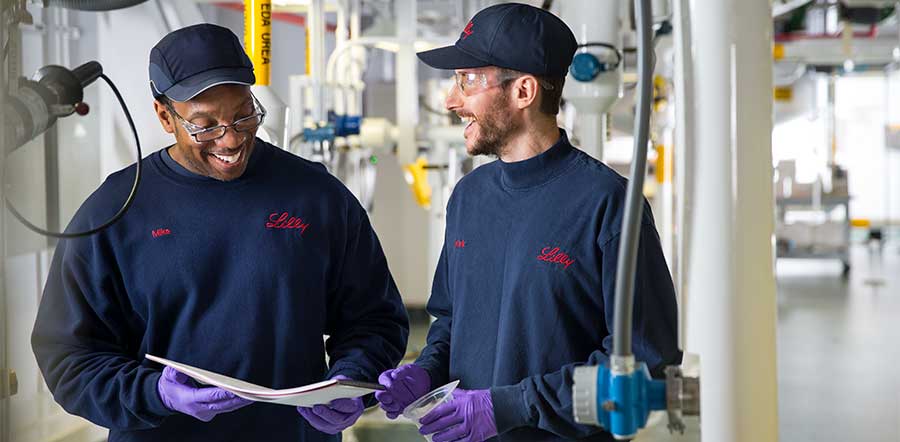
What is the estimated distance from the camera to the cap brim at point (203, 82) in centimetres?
167

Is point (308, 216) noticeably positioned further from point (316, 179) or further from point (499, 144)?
point (499, 144)

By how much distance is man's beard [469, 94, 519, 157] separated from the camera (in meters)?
1.73

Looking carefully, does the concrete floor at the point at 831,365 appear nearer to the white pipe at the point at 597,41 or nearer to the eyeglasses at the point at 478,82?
the white pipe at the point at 597,41

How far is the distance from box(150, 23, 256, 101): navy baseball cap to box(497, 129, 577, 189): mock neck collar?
498 mm

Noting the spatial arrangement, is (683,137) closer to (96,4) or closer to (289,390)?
(289,390)

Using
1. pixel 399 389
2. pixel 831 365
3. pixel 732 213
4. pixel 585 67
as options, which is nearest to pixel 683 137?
pixel 732 213

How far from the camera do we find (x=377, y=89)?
24.9 feet

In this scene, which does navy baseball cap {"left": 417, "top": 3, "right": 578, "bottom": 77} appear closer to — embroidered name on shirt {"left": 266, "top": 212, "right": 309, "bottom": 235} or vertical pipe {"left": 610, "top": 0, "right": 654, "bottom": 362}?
embroidered name on shirt {"left": 266, "top": 212, "right": 309, "bottom": 235}

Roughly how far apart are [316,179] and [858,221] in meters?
15.0

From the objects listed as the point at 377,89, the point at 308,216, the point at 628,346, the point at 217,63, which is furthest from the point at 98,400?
the point at 377,89

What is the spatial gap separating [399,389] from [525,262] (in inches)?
12.1

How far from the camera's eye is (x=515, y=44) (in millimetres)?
1694

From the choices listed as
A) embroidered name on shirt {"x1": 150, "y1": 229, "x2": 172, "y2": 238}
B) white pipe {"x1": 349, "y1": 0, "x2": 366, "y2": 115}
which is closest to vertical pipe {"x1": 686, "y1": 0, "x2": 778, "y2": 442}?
embroidered name on shirt {"x1": 150, "y1": 229, "x2": 172, "y2": 238}

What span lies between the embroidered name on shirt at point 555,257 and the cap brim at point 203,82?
59cm
